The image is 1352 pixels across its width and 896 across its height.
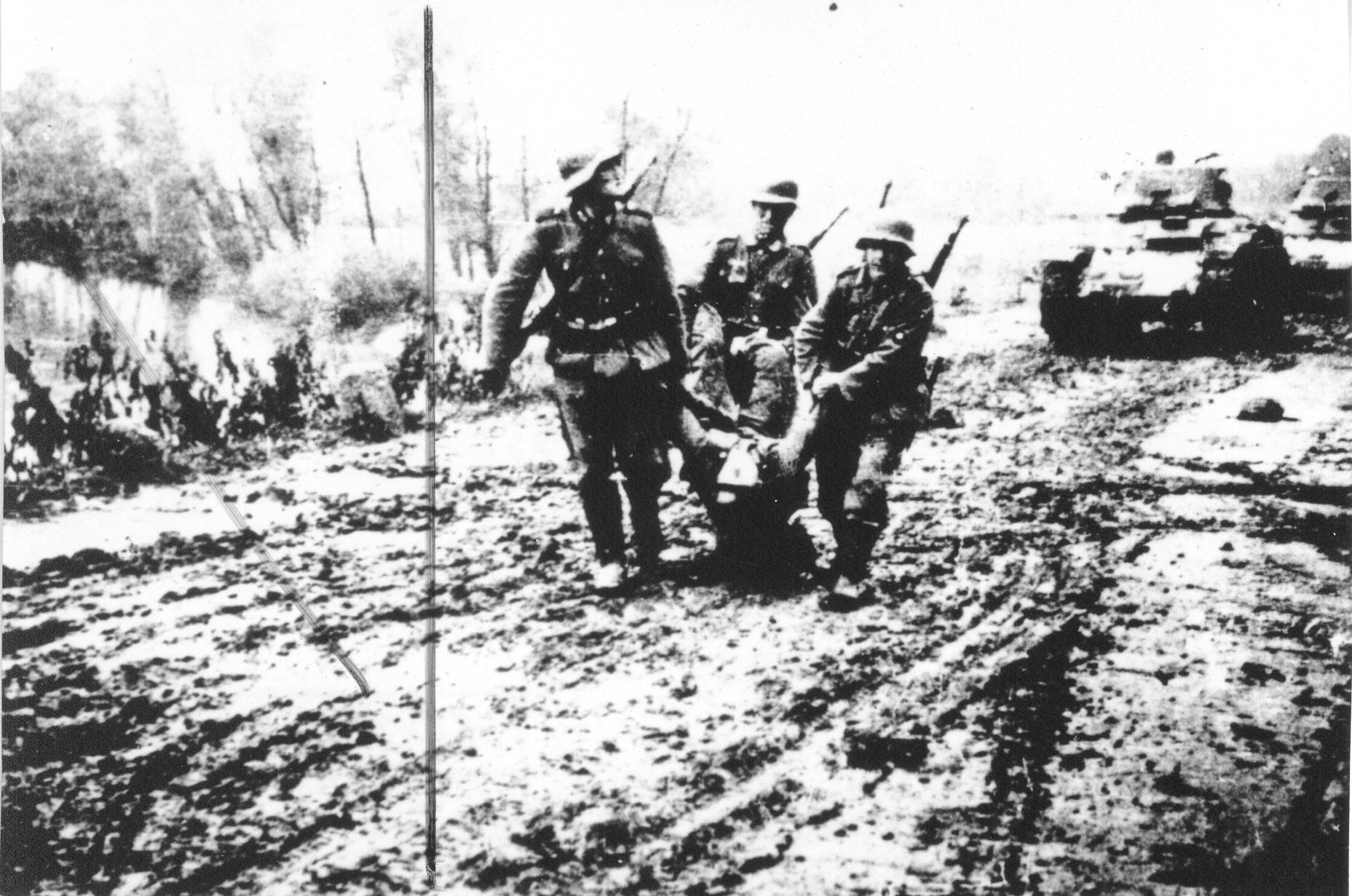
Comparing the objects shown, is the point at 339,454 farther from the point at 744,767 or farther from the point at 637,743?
the point at 744,767

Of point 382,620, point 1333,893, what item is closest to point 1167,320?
point 1333,893

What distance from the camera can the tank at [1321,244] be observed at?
2.70 m

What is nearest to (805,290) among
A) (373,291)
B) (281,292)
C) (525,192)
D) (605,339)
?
(605,339)

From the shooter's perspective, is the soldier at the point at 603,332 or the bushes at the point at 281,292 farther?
the bushes at the point at 281,292

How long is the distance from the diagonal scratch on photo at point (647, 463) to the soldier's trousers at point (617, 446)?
0.01 meters

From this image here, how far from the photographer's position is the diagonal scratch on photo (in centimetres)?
262

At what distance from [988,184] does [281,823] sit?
3061 millimetres

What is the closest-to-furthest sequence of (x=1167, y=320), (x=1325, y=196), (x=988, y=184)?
(x=1325, y=196)
(x=988, y=184)
(x=1167, y=320)

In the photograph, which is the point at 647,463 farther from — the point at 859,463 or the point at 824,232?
the point at 824,232

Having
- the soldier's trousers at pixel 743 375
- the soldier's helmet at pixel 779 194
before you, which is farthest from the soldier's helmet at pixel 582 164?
the soldier's trousers at pixel 743 375

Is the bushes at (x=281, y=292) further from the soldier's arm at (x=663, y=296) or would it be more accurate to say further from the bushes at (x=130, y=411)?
the soldier's arm at (x=663, y=296)

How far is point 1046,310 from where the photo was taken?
12.0ft

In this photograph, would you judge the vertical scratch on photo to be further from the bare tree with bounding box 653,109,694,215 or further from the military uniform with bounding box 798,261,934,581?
the military uniform with bounding box 798,261,934,581

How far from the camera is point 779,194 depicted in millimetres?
3215
